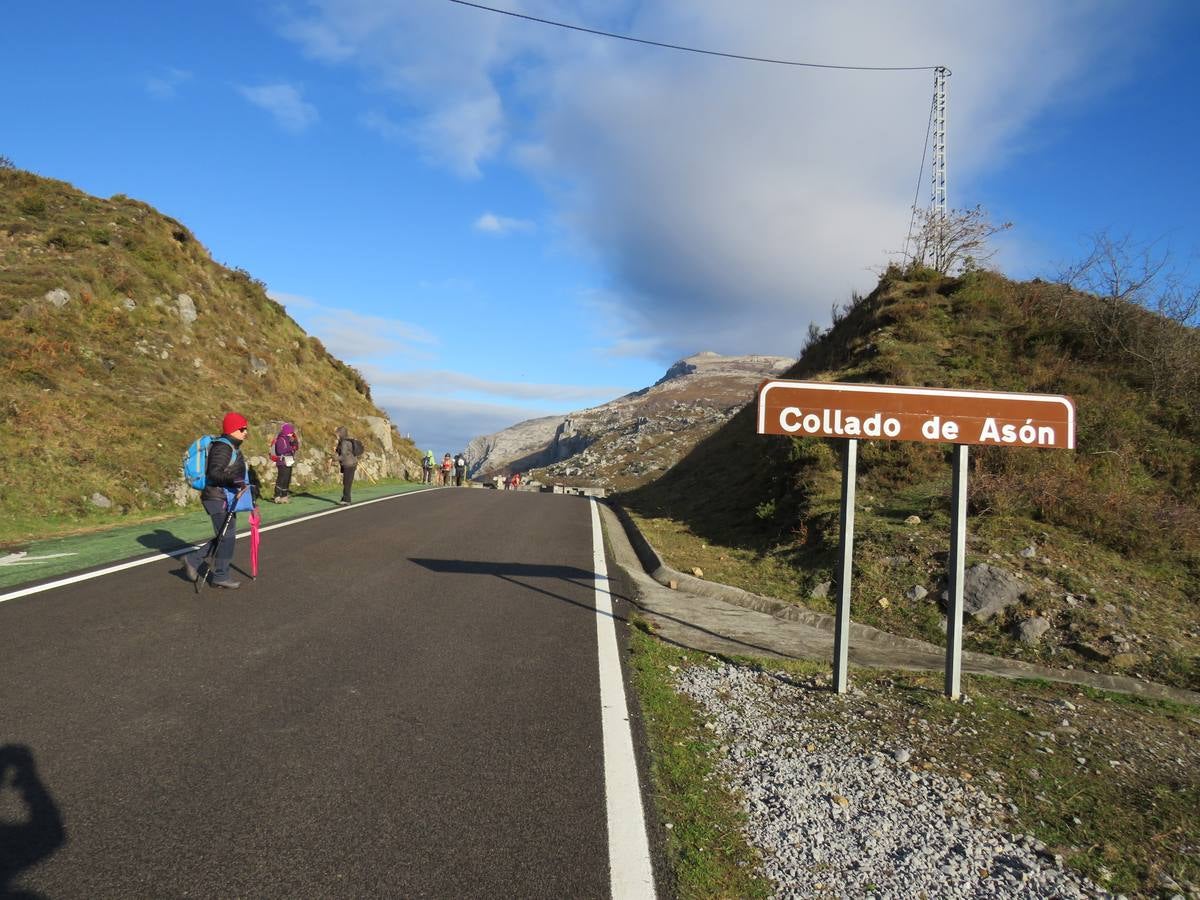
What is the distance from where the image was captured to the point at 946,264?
22.8m

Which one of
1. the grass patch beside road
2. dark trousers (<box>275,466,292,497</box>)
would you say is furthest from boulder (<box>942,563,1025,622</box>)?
dark trousers (<box>275,466,292,497</box>)

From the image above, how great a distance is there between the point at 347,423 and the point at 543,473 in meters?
41.3

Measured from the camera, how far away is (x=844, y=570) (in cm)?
581

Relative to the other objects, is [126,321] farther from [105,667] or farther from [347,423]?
[105,667]

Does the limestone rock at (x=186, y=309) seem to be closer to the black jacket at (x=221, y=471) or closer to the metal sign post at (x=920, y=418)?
the black jacket at (x=221, y=471)

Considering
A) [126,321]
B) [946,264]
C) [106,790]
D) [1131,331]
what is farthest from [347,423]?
[106,790]

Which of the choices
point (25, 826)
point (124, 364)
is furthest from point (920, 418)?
point (124, 364)

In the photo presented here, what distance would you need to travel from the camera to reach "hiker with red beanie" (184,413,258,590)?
7.84m

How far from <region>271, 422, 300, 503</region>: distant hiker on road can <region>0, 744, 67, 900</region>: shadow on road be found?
13451 mm

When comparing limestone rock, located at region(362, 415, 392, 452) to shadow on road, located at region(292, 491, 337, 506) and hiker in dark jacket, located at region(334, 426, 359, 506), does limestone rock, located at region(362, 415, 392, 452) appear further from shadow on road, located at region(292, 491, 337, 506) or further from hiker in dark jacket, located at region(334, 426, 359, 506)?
hiker in dark jacket, located at region(334, 426, 359, 506)

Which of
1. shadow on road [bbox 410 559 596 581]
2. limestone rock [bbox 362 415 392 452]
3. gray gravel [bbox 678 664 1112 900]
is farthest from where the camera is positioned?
limestone rock [bbox 362 415 392 452]

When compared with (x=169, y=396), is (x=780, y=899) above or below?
below

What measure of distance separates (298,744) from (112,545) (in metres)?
7.99

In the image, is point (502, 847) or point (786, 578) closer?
point (502, 847)
